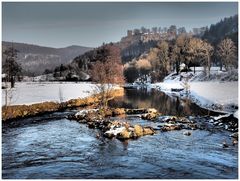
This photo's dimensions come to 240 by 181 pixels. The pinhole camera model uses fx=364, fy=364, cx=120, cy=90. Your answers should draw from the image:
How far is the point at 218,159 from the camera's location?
12805 millimetres

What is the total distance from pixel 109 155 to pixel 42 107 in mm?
13163

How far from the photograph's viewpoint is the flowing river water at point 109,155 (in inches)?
443

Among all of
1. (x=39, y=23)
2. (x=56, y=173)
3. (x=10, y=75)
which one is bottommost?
(x=56, y=173)

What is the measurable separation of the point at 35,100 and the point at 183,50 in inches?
1146

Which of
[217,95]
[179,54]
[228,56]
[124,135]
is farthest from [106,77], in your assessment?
[179,54]

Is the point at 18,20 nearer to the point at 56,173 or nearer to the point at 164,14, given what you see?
the point at 164,14

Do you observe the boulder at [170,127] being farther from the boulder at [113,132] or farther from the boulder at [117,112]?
the boulder at [117,112]

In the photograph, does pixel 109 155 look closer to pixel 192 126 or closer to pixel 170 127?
pixel 170 127

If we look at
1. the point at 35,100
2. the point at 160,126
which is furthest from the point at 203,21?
the point at 35,100

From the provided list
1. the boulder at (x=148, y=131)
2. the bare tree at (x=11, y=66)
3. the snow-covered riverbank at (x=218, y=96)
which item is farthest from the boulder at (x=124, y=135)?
the bare tree at (x=11, y=66)

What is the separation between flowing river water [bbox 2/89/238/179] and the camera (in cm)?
1126

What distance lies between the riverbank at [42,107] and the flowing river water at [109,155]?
2626 millimetres

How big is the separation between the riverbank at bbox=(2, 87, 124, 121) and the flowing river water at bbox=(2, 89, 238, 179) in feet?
8.62

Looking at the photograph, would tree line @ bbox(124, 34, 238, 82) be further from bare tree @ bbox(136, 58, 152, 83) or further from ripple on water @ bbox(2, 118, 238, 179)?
ripple on water @ bbox(2, 118, 238, 179)
